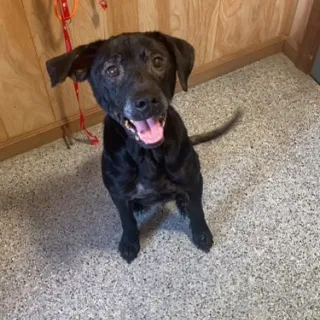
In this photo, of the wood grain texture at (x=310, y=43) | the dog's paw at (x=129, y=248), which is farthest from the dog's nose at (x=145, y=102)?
the wood grain texture at (x=310, y=43)

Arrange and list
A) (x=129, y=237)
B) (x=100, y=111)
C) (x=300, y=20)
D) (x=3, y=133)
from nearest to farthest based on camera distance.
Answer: (x=129, y=237), (x=3, y=133), (x=100, y=111), (x=300, y=20)

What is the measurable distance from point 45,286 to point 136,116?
0.76 meters

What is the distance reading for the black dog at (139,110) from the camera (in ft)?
3.57

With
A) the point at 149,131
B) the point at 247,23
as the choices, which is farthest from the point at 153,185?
the point at 247,23

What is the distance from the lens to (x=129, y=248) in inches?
59.7

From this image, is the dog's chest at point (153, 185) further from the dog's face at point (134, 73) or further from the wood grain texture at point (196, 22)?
the wood grain texture at point (196, 22)

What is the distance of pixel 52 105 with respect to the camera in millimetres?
1761

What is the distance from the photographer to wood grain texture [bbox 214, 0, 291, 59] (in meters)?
1.84

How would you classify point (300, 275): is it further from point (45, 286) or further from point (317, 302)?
point (45, 286)

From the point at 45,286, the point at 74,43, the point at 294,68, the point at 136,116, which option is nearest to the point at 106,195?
the point at 45,286

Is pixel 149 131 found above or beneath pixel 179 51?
beneath

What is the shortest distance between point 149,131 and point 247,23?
102cm

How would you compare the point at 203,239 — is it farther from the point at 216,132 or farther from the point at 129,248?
the point at 216,132

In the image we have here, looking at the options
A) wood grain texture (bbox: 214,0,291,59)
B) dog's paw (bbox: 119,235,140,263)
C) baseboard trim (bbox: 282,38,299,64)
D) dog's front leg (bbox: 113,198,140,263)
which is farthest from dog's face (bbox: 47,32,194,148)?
baseboard trim (bbox: 282,38,299,64)
